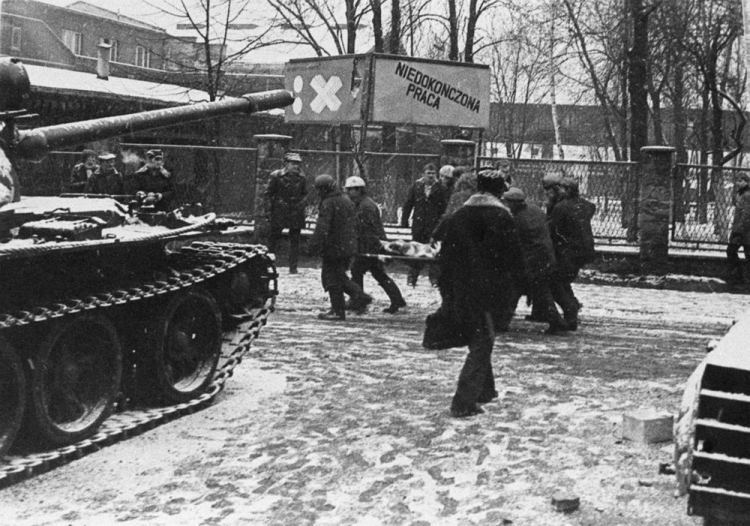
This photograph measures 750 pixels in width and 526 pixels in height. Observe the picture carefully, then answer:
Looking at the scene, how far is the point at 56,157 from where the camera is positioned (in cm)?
1894

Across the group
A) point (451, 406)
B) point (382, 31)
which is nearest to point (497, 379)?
point (451, 406)

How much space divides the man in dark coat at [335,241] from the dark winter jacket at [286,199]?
11.8ft

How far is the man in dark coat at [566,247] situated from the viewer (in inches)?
437

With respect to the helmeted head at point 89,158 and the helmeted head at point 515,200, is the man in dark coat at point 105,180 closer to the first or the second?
the helmeted head at point 89,158

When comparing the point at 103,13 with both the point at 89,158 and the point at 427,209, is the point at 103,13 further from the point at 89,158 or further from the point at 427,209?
the point at 427,209

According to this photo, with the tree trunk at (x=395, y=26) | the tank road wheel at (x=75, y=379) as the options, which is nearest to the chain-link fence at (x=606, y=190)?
the tank road wheel at (x=75, y=379)

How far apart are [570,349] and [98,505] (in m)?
5.69

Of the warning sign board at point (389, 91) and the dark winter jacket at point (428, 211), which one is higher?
the warning sign board at point (389, 91)

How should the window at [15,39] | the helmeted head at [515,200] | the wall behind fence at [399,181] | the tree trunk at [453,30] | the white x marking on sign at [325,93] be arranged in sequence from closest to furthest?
1. the helmeted head at [515,200]
2. the wall behind fence at [399,181]
3. the white x marking on sign at [325,93]
4. the tree trunk at [453,30]
5. the window at [15,39]

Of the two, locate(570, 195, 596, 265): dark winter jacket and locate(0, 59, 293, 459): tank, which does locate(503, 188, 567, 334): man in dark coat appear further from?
locate(0, 59, 293, 459): tank

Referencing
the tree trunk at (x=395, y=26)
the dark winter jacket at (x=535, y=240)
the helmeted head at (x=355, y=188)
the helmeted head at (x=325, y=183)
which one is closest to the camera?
the dark winter jacket at (x=535, y=240)

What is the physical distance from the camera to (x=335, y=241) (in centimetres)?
1170

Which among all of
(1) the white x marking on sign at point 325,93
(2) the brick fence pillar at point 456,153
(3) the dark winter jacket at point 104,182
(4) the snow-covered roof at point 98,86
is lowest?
(3) the dark winter jacket at point 104,182

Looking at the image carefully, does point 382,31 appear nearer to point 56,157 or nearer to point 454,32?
point 454,32
